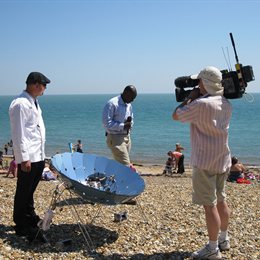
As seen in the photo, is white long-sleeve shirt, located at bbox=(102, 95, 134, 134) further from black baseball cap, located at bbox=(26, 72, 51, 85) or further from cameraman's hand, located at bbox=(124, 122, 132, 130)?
black baseball cap, located at bbox=(26, 72, 51, 85)

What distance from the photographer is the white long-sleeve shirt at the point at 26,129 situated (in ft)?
15.9

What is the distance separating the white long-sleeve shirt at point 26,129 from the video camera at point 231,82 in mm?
1732

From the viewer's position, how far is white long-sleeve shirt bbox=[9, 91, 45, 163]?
4.86 m

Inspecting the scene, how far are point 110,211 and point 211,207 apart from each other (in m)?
2.69

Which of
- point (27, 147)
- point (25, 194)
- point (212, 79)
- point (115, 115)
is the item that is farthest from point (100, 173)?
point (212, 79)

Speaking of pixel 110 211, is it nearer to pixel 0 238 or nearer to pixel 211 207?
pixel 0 238

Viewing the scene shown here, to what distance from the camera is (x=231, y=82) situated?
4.75 metres

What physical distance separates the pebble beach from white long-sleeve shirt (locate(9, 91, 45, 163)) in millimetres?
817

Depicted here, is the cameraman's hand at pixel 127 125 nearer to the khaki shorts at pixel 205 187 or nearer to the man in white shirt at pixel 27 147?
the man in white shirt at pixel 27 147

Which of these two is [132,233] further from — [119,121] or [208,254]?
[119,121]

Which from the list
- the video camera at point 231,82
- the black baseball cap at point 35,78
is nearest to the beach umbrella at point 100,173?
the black baseball cap at point 35,78

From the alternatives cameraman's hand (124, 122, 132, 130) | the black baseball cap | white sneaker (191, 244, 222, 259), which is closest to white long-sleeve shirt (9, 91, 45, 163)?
the black baseball cap

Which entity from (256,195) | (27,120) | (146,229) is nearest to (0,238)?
(27,120)

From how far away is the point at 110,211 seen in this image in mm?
6867
